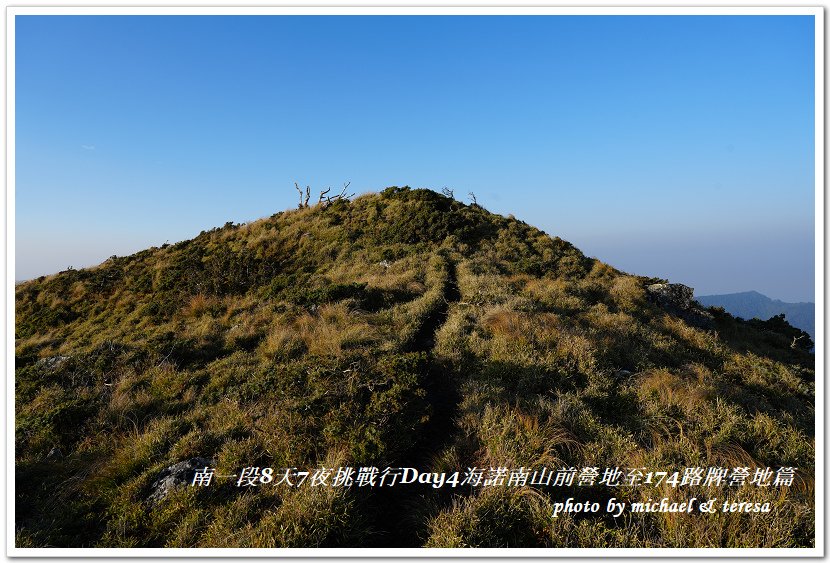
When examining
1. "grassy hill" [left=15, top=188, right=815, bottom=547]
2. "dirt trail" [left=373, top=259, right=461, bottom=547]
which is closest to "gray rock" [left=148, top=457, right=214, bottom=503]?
"grassy hill" [left=15, top=188, right=815, bottom=547]

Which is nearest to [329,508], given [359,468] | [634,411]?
[359,468]

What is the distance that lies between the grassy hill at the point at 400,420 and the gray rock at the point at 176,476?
0.09m

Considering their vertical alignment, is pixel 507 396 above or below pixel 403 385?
below

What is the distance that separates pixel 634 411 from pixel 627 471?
2110 millimetres

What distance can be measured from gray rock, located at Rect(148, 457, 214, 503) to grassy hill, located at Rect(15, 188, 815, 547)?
91mm

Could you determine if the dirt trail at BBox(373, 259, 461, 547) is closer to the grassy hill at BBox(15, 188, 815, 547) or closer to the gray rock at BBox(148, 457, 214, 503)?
the grassy hill at BBox(15, 188, 815, 547)

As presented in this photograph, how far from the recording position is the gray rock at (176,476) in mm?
4863

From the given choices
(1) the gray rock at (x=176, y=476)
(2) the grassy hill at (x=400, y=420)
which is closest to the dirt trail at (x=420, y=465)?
(2) the grassy hill at (x=400, y=420)

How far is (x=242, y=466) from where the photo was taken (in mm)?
5160

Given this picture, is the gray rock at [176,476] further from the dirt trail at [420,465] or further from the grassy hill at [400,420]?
the dirt trail at [420,465]

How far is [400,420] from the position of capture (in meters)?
5.84

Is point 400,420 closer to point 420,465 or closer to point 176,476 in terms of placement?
point 420,465

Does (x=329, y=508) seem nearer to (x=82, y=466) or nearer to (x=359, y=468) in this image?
(x=359, y=468)

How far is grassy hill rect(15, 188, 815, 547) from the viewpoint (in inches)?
174
